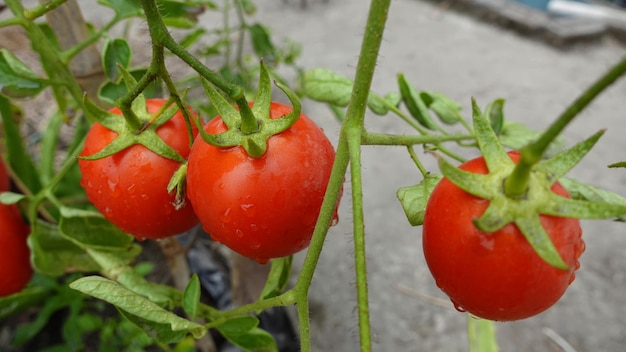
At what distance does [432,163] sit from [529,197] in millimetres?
1074

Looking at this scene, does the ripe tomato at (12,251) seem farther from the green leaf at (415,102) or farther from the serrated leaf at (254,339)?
the green leaf at (415,102)

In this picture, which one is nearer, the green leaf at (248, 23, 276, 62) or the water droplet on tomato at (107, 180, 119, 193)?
the water droplet on tomato at (107, 180, 119, 193)

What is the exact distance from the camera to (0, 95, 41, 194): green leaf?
74 cm

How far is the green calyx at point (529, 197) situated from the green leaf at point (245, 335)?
0.24 metres

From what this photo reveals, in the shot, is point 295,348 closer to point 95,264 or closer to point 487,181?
point 95,264

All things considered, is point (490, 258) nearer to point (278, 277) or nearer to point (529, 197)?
point (529, 197)

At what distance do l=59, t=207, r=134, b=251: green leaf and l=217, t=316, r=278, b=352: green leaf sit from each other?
149mm

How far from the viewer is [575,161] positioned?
36 centimetres

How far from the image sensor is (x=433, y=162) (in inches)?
55.7

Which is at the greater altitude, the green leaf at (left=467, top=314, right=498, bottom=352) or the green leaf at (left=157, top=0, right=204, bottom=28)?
the green leaf at (left=157, top=0, right=204, bottom=28)

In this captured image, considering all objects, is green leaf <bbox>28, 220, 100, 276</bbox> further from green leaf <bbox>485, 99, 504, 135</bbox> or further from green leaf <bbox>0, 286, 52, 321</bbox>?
green leaf <bbox>485, 99, 504, 135</bbox>

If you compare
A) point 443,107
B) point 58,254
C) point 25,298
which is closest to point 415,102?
point 443,107

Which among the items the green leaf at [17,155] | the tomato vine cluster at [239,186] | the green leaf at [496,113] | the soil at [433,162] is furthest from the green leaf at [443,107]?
the green leaf at [17,155]

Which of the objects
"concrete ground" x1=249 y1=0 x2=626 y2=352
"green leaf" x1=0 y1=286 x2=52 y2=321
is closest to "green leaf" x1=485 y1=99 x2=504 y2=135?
"concrete ground" x1=249 y1=0 x2=626 y2=352
